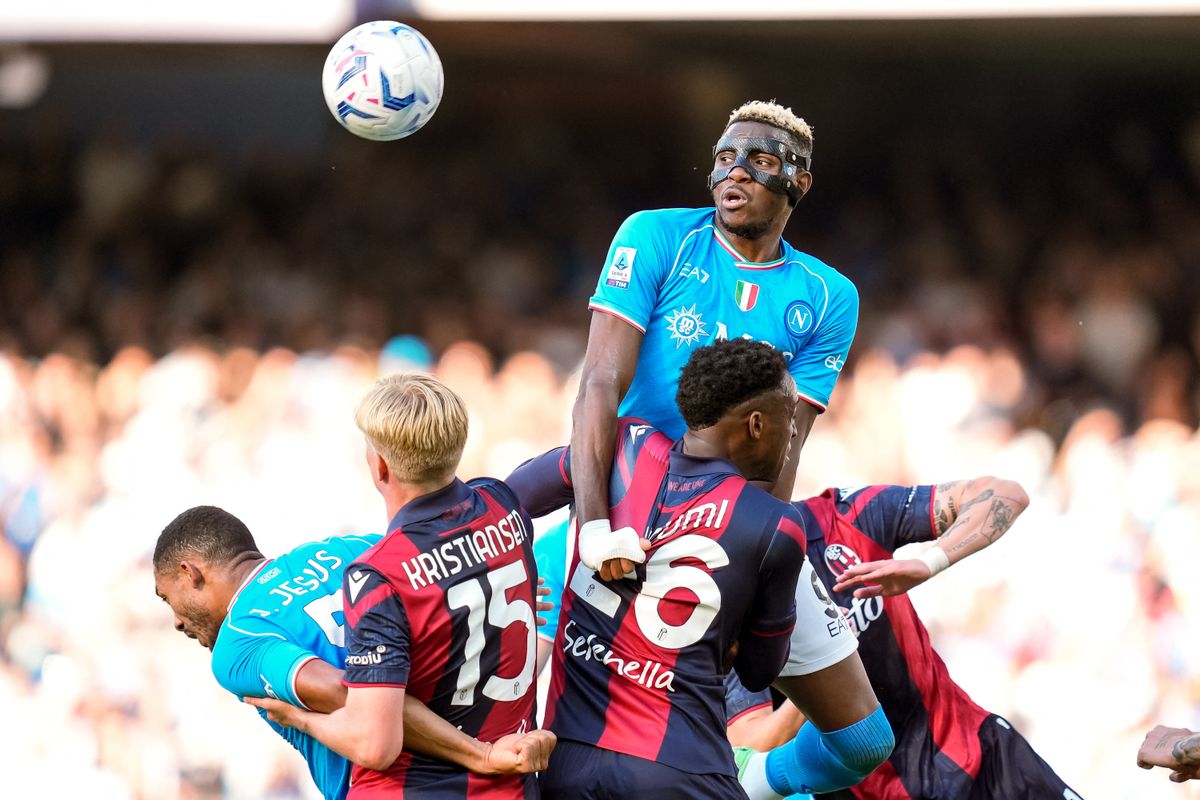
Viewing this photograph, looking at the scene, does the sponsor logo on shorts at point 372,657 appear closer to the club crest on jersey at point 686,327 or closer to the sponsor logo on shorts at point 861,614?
the club crest on jersey at point 686,327

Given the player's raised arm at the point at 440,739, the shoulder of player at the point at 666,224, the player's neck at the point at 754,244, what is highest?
the shoulder of player at the point at 666,224

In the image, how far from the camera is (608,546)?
4.09 metres

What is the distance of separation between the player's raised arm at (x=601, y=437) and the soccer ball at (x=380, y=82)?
45.4 inches

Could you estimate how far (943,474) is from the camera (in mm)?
10625

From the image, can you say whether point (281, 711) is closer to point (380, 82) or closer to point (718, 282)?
point (718, 282)

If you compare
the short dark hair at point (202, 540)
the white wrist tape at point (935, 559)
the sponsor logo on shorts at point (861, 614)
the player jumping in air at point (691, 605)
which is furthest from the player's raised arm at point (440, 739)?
the sponsor logo on shorts at point (861, 614)

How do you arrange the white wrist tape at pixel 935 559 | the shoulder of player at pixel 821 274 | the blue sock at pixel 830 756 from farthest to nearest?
1. the shoulder of player at pixel 821 274
2. the blue sock at pixel 830 756
3. the white wrist tape at pixel 935 559

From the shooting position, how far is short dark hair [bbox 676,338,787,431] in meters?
4.07

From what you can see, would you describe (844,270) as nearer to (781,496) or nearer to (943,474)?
(943,474)

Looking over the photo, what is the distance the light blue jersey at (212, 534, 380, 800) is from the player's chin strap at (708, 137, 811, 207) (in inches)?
62.1

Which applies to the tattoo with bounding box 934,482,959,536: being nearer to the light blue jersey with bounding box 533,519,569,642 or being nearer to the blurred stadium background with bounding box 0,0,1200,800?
the light blue jersey with bounding box 533,519,569,642

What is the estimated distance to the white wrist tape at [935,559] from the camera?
14.7 ft

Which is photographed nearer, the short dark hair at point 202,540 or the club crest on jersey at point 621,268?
the short dark hair at point 202,540

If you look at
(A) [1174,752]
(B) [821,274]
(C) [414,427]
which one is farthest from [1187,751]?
(C) [414,427]
